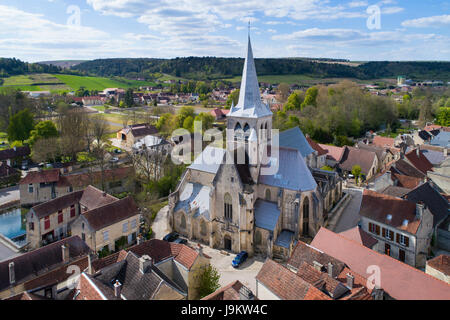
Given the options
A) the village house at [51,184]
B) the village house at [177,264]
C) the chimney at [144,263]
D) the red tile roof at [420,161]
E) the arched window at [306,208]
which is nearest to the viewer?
the chimney at [144,263]

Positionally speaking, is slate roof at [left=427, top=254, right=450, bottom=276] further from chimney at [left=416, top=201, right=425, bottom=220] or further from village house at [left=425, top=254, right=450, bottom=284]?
chimney at [left=416, top=201, right=425, bottom=220]

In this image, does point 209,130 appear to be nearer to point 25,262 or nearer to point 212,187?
point 212,187

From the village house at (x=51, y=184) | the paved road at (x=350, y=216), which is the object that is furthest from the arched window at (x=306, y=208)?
the village house at (x=51, y=184)

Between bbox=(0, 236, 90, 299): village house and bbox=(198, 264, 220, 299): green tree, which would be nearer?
bbox=(198, 264, 220, 299): green tree

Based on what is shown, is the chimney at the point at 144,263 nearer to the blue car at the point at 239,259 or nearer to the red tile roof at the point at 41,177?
the blue car at the point at 239,259

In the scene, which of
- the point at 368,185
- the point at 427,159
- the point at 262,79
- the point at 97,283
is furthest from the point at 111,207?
the point at 262,79

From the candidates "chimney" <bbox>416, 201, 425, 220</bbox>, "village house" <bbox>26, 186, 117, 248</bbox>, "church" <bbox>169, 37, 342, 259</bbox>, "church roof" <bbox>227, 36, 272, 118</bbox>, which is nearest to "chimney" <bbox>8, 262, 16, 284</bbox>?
"village house" <bbox>26, 186, 117, 248</bbox>
